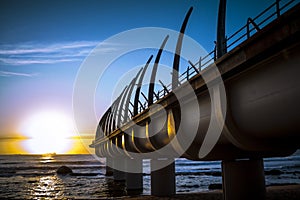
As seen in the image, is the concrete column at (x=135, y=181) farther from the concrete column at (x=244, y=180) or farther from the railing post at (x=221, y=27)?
the railing post at (x=221, y=27)

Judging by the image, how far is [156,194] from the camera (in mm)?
24188

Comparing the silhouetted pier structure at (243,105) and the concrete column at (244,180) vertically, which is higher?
the silhouetted pier structure at (243,105)

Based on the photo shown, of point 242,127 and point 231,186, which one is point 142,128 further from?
→ point 242,127

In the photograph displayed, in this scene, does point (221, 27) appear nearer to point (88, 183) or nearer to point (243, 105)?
point (243, 105)

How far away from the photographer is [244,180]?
1376 centimetres

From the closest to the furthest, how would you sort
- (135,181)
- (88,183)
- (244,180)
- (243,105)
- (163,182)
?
1. (243,105)
2. (244,180)
3. (163,182)
4. (135,181)
5. (88,183)

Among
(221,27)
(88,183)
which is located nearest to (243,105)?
(221,27)

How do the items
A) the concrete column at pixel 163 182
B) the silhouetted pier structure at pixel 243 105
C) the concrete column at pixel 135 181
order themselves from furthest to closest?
the concrete column at pixel 135 181 → the concrete column at pixel 163 182 → the silhouetted pier structure at pixel 243 105

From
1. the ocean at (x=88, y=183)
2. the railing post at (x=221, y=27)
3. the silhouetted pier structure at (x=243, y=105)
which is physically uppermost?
the railing post at (x=221, y=27)

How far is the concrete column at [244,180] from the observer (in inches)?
536

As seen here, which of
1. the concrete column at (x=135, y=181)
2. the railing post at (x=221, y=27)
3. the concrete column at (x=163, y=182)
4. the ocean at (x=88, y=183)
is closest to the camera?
the railing post at (x=221, y=27)

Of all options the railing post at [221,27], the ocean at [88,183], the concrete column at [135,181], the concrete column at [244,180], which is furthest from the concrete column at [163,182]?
the railing post at [221,27]

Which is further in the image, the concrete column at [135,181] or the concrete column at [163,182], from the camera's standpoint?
the concrete column at [135,181]

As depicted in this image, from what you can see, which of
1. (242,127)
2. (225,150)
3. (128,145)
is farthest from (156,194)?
(242,127)
